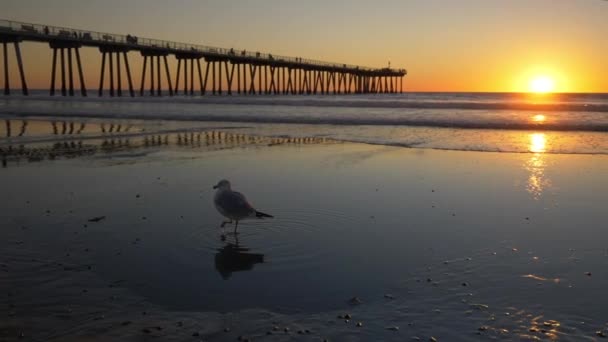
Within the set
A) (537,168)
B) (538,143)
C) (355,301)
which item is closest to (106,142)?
(537,168)

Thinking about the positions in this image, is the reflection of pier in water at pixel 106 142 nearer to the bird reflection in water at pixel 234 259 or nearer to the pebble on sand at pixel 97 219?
the pebble on sand at pixel 97 219

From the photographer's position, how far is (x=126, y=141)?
11109 mm

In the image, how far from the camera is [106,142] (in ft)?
35.7

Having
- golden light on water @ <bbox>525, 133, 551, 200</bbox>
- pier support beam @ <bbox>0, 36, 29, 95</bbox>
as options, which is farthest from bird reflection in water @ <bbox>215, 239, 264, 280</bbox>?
pier support beam @ <bbox>0, 36, 29, 95</bbox>

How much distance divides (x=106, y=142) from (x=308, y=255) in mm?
8230

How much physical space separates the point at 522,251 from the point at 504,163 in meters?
4.52

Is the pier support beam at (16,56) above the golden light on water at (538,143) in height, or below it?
above

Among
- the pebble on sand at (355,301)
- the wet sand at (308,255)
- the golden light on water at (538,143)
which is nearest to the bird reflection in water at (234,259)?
the wet sand at (308,255)

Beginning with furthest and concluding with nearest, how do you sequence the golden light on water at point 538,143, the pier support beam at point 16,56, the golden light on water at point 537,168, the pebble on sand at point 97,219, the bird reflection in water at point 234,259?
the pier support beam at point 16,56, the golden light on water at point 538,143, the golden light on water at point 537,168, the pebble on sand at point 97,219, the bird reflection in water at point 234,259

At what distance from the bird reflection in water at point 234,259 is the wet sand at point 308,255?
0.02m

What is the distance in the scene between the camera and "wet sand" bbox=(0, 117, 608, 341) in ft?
8.87

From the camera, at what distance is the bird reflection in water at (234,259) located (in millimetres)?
3557

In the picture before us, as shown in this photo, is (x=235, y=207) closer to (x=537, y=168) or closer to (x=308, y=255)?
(x=308, y=255)

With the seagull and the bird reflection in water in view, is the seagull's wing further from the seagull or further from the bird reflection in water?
the bird reflection in water
